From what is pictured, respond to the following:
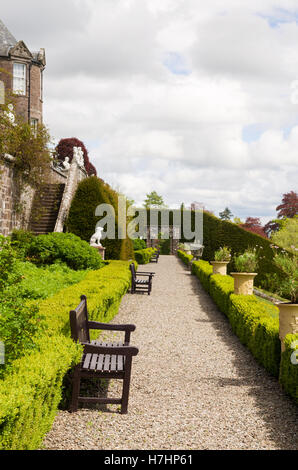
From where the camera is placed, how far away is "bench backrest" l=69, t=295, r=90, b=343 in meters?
4.11

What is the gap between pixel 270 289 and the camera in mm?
17219

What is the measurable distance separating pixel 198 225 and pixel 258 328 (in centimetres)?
2113

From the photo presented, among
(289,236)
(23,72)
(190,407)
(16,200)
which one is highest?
(23,72)

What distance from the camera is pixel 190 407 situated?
13.9 feet

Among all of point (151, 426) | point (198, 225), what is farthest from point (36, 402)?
point (198, 225)

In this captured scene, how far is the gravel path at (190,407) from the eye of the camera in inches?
139

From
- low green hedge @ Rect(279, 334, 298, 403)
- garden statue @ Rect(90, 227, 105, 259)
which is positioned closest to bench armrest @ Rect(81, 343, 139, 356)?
low green hedge @ Rect(279, 334, 298, 403)

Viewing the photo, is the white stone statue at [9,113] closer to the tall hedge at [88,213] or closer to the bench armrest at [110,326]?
the tall hedge at [88,213]

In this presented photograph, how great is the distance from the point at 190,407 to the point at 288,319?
5.19ft

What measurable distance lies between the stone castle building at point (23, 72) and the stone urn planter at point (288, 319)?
840 inches

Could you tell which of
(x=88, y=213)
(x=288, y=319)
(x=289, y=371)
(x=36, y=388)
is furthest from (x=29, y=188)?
(x=36, y=388)

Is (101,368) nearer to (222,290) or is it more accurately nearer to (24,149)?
(222,290)

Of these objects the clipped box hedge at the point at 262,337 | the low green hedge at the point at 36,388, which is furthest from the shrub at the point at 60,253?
the low green hedge at the point at 36,388

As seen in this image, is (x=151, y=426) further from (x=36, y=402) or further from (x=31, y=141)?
(x=31, y=141)
